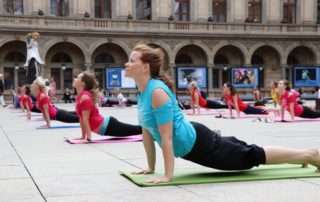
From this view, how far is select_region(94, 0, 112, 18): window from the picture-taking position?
48.6 metres

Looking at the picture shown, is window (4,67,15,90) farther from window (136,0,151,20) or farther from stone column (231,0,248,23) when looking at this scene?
stone column (231,0,248,23)

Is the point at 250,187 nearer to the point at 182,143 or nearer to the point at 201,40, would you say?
the point at 182,143

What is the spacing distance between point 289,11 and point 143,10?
13042 millimetres

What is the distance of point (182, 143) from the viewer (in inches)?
249

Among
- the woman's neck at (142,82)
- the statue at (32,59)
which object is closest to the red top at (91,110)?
the woman's neck at (142,82)

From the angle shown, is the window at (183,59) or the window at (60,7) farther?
the window at (183,59)

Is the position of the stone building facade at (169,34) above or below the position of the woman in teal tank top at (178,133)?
above

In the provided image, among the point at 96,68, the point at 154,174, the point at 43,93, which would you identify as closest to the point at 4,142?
the point at 43,93

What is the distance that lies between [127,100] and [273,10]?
19.2 meters

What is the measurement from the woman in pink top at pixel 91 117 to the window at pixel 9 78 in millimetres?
35092

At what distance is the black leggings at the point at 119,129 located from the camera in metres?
11.7

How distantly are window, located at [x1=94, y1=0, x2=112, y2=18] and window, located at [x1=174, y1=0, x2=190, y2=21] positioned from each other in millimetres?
5510

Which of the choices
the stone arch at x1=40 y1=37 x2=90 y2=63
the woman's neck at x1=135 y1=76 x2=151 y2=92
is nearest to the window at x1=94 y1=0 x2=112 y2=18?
the stone arch at x1=40 y1=37 x2=90 y2=63

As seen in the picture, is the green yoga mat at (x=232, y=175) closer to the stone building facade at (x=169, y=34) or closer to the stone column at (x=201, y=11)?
the stone building facade at (x=169, y=34)
